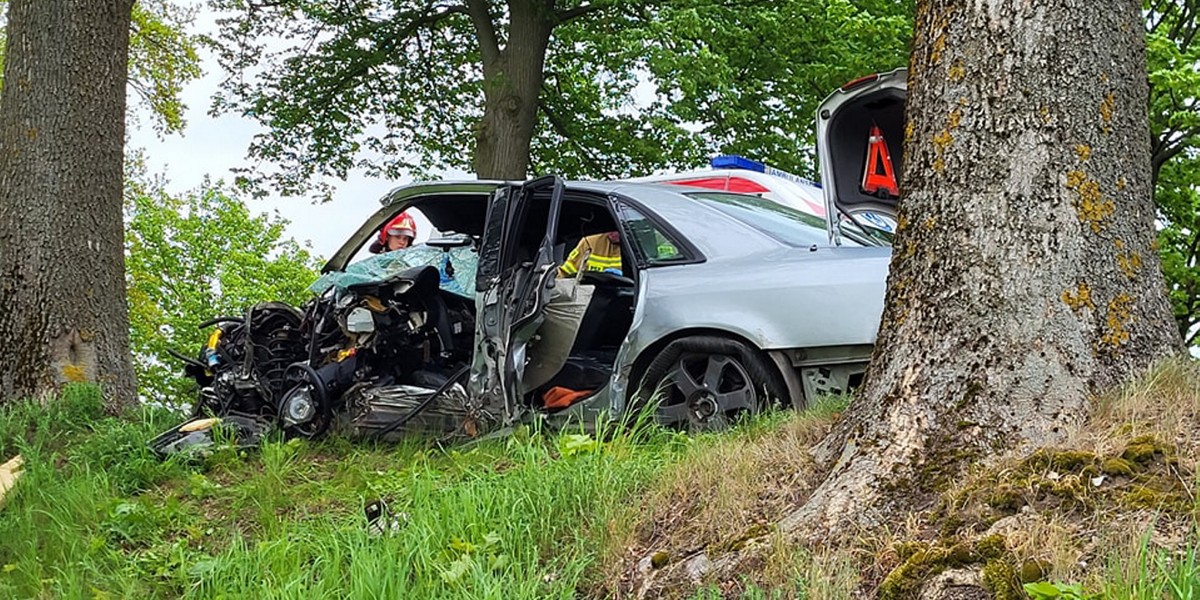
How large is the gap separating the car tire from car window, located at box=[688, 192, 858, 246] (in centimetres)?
74

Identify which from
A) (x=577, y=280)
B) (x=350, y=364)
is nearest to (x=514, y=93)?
(x=350, y=364)

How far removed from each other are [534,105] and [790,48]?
13.9 ft

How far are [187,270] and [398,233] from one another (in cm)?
2769

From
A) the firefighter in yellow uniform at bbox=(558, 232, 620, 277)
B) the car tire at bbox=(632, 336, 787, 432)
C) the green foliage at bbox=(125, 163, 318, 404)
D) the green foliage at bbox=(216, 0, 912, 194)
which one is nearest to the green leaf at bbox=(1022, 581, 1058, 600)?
the car tire at bbox=(632, 336, 787, 432)

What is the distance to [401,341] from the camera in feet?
21.3

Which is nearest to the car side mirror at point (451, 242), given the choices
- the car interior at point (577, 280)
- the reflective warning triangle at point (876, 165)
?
the car interior at point (577, 280)

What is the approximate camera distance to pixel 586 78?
714 inches

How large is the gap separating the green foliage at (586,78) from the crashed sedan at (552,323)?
7969mm

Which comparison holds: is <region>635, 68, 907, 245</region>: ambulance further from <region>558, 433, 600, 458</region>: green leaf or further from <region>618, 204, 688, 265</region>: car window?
<region>558, 433, 600, 458</region>: green leaf

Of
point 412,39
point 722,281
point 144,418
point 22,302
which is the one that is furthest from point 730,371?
point 412,39

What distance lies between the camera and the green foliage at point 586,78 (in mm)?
15023

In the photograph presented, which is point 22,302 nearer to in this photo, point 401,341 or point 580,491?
point 401,341

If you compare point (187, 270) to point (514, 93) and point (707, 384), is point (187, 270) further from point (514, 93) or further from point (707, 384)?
point (707, 384)

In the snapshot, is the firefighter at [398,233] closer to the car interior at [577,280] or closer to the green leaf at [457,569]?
the car interior at [577,280]
